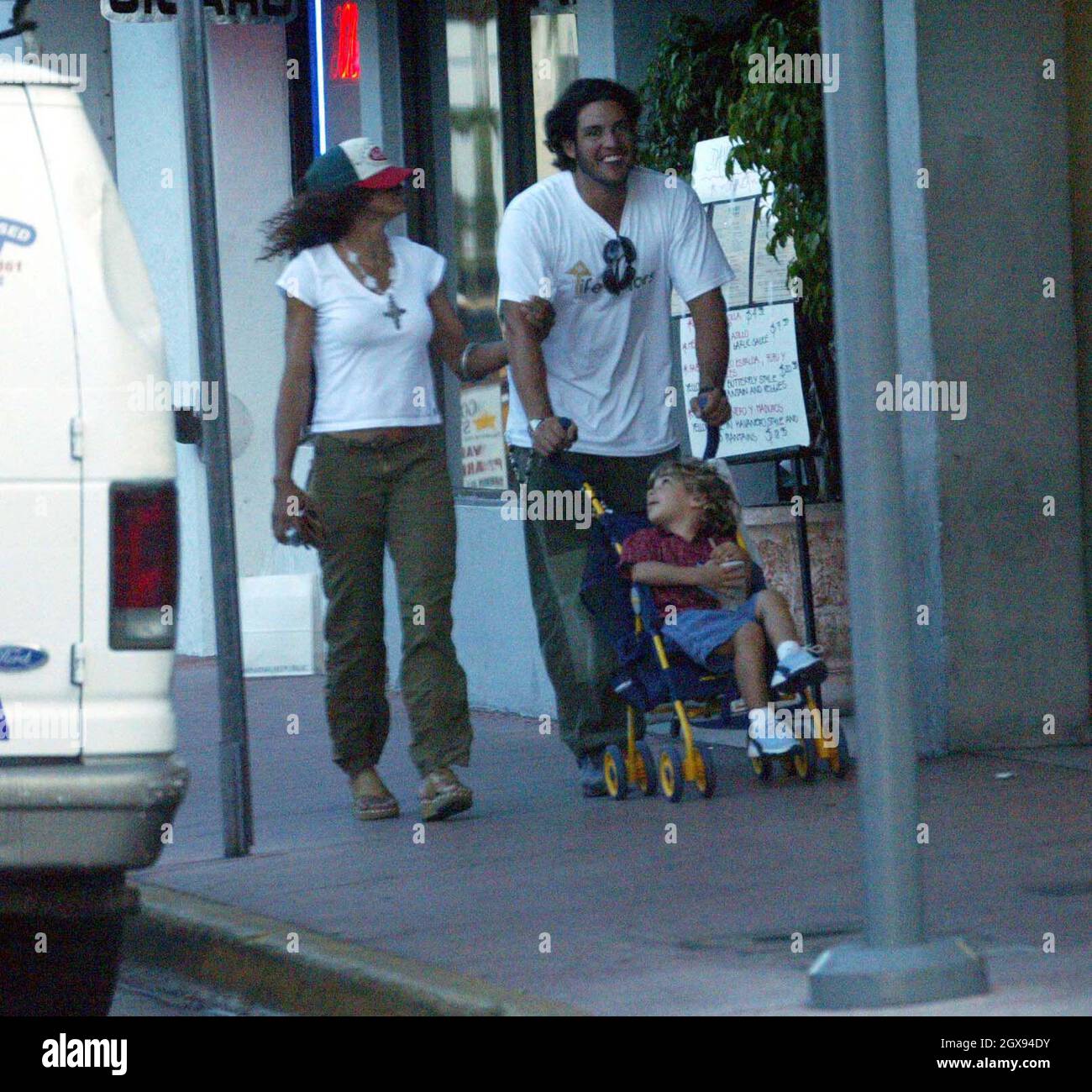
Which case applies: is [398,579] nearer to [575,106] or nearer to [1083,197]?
[575,106]

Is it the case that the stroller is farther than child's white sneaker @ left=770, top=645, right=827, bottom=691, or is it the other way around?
the stroller

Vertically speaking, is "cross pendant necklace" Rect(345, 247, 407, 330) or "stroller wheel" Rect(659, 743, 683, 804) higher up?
"cross pendant necklace" Rect(345, 247, 407, 330)

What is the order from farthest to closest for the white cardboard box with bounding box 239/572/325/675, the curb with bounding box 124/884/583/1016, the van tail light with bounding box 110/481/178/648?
the white cardboard box with bounding box 239/572/325/675 < the curb with bounding box 124/884/583/1016 < the van tail light with bounding box 110/481/178/648

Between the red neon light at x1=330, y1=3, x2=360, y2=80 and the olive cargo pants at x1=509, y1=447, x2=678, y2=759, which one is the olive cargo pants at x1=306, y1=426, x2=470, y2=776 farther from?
the red neon light at x1=330, y1=3, x2=360, y2=80

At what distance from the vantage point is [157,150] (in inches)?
537

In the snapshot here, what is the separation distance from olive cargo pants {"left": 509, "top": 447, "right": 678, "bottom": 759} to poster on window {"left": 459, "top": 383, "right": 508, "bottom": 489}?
2.90 metres

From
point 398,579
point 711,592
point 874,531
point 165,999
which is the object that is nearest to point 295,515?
point 398,579

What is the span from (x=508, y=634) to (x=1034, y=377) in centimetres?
301

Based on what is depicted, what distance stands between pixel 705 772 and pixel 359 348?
1.75 metres

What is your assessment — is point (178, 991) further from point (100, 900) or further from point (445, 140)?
point (445, 140)

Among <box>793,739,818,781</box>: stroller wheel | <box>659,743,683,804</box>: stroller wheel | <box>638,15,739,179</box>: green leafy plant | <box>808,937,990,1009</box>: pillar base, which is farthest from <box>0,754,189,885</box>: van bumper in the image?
<box>638,15,739,179</box>: green leafy plant

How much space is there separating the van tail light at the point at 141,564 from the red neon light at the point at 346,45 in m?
7.14

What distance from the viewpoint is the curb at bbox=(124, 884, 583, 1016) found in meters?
5.36

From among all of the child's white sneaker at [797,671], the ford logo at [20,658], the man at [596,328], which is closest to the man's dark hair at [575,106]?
the man at [596,328]
